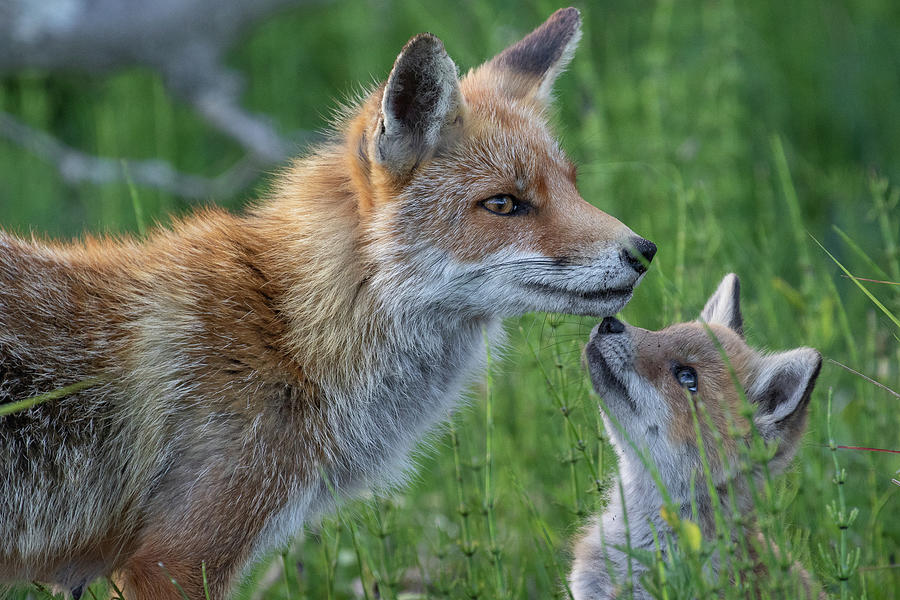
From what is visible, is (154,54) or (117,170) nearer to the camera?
(154,54)

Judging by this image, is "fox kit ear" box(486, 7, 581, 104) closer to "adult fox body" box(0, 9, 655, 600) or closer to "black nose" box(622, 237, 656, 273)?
"adult fox body" box(0, 9, 655, 600)

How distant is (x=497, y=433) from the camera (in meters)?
5.21

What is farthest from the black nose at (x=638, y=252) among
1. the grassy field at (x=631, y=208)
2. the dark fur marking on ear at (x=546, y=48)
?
the dark fur marking on ear at (x=546, y=48)

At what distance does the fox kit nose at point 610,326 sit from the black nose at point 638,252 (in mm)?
285

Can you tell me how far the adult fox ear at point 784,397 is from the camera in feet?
11.2

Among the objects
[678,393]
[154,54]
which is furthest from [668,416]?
[154,54]

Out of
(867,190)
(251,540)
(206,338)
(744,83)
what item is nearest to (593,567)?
(251,540)

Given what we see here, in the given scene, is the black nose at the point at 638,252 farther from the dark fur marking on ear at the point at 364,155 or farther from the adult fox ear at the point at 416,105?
the dark fur marking on ear at the point at 364,155

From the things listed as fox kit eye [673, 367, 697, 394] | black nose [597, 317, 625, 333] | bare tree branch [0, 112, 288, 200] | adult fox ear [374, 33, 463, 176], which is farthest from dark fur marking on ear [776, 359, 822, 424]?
bare tree branch [0, 112, 288, 200]

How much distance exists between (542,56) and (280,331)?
191cm

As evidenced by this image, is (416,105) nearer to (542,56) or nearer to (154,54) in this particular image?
(542,56)

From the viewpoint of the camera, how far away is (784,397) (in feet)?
12.0

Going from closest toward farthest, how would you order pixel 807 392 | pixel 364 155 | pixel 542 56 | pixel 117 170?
pixel 807 392 < pixel 364 155 < pixel 542 56 < pixel 117 170

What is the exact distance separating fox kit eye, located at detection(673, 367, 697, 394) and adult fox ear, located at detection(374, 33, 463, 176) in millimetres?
1381
